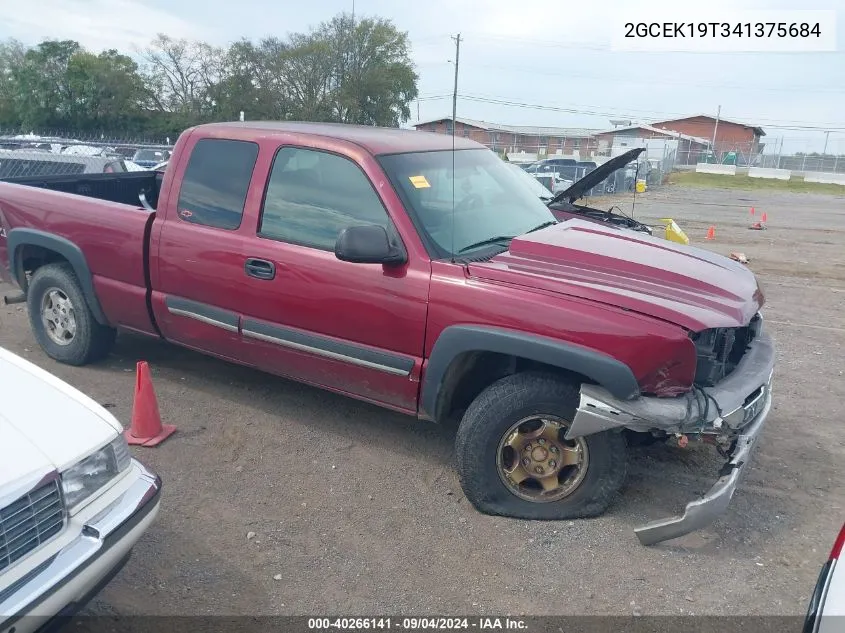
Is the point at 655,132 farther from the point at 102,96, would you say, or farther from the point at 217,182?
the point at 217,182

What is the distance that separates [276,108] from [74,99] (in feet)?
50.6

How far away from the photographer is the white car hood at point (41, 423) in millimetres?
2232

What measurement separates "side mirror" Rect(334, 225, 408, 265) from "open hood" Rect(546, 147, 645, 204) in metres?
2.20

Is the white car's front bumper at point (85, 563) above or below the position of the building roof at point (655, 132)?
below

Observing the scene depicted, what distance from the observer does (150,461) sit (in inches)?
156

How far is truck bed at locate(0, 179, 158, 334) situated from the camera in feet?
15.0

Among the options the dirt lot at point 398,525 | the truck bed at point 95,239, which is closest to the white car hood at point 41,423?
the dirt lot at point 398,525

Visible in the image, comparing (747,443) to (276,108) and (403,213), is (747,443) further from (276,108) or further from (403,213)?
(276,108)

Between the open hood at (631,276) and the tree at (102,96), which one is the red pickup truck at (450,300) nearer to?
the open hood at (631,276)

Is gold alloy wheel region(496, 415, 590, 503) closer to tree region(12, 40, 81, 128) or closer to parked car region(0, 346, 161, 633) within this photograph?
parked car region(0, 346, 161, 633)

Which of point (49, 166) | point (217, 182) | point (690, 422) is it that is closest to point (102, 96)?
point (49, 166)

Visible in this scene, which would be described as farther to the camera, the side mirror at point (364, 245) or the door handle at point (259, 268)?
the door handle at point (259, 268)

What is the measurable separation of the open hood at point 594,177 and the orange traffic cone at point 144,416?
3136mm

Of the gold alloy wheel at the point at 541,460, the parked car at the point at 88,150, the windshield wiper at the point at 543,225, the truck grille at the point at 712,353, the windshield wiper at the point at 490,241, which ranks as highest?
the parked car at the point at 88,150
